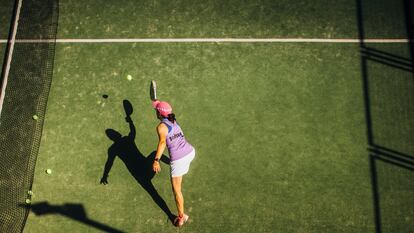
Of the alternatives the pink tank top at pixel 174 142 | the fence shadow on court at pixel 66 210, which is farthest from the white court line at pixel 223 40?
the fence shadow on court at pixel 66 210

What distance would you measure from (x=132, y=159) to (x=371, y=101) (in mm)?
5462

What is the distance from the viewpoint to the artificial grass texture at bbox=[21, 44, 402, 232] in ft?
26.9

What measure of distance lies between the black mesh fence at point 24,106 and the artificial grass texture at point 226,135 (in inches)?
10.2

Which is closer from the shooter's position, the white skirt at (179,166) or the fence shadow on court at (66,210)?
the white skirt at (179,166)

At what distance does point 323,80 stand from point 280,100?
3.79ft

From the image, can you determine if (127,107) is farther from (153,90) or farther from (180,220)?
(180,220)

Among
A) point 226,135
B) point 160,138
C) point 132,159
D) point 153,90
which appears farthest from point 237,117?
point 160,138

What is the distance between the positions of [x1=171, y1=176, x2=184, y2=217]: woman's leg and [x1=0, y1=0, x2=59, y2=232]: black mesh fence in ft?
10.4

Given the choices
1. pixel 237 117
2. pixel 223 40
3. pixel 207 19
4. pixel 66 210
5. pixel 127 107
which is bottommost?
pixel 66 210

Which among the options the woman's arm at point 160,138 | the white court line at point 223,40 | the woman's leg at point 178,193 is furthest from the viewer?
the white court line at point 223,40

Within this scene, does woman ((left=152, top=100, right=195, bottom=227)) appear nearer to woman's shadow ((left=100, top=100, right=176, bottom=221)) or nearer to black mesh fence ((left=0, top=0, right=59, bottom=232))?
woman's shadow ((left=100, top=100, right=176, bottom=221))

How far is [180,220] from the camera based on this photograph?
26.2 feet

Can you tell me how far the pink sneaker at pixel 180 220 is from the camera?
26.2 feet

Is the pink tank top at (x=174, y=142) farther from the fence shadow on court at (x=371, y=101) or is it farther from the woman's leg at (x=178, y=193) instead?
the fence shadow on court at (x=371, y=101)
